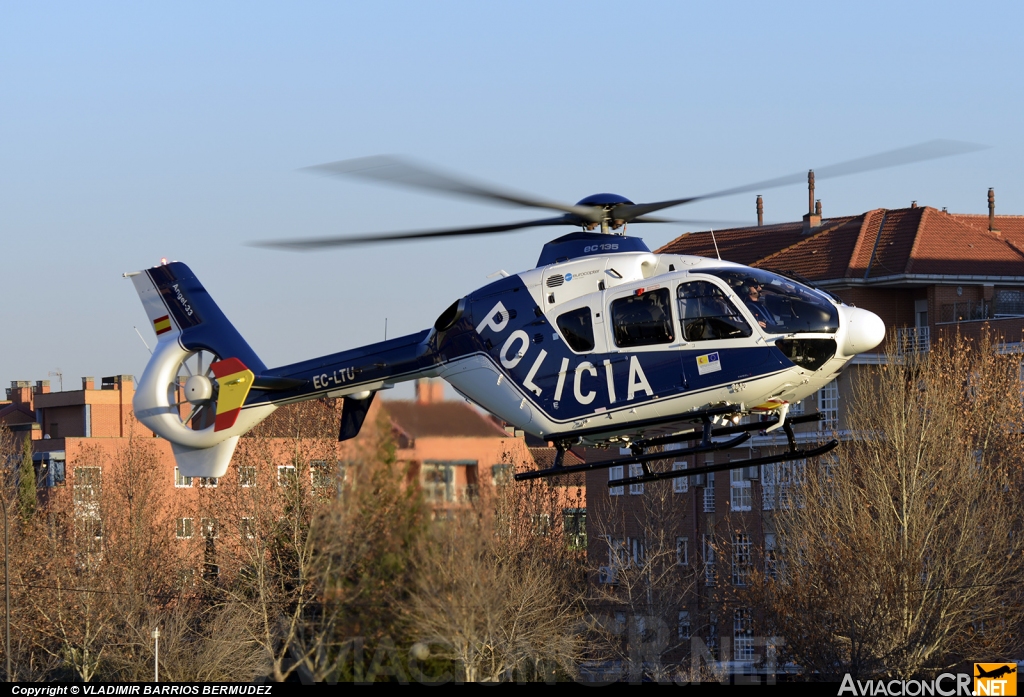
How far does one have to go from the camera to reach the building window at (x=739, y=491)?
208 feet

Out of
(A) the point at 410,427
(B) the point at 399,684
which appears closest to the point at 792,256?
(B) the point at 399,684

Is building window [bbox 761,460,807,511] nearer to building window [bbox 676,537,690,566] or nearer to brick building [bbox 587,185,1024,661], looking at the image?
brick building [bbox 587,185,1024,661]

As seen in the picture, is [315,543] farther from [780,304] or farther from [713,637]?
[713,637]

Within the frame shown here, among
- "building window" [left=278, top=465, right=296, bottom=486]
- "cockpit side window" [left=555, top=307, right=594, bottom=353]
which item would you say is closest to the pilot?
"cockpit side window" [left=555, top=307, right=594, bottom=353]

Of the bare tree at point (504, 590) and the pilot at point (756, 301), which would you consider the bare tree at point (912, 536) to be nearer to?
the bare tree at point (504, 590)

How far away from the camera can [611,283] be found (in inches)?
832

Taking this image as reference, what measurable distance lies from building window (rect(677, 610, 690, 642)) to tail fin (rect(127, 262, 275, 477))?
3624 centimetres

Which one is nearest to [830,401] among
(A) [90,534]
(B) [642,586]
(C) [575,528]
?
(B) [642,586]

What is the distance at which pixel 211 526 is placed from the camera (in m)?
55.7

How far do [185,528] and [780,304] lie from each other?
44728 mm

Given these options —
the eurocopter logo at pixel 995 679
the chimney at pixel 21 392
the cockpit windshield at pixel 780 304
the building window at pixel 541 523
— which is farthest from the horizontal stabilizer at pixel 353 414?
the chimney at pixel 21 392

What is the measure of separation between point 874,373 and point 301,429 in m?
23.2

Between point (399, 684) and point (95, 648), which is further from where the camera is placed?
point (95, 648)

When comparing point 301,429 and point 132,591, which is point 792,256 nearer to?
point 301,429
